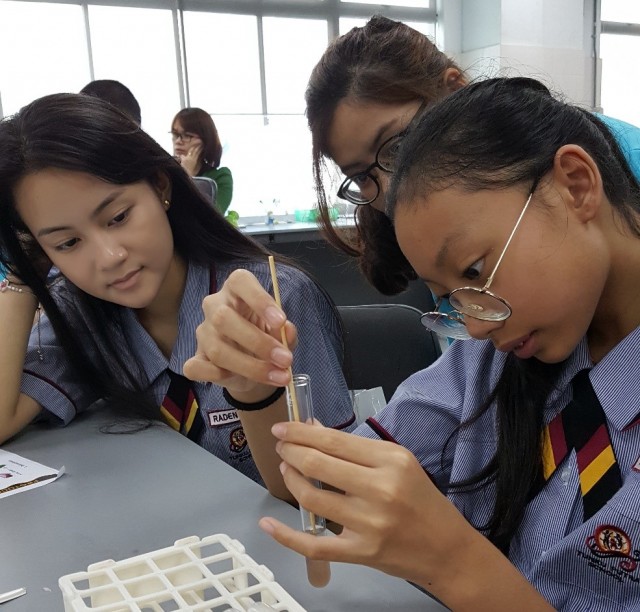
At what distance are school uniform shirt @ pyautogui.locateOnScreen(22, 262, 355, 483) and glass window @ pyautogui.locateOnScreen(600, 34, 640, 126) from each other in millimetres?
6374

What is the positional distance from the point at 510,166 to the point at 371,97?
0.66 meters

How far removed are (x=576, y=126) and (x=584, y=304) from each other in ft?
0.75

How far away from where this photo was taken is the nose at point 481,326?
778mm

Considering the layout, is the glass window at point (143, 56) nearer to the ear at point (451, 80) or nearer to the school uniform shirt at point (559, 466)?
the ear at point (451, 80)

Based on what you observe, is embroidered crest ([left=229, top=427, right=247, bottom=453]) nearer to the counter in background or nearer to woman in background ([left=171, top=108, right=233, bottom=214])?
the counter in background

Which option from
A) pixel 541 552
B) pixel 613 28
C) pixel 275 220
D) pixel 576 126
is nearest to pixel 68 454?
pixel 541 552

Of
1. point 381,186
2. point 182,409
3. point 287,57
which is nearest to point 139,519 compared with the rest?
point 182,409

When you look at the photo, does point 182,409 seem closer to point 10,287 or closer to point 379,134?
point 10,287

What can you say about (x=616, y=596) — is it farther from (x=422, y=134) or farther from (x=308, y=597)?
(x=422, y=134)

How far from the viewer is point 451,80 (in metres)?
1.38

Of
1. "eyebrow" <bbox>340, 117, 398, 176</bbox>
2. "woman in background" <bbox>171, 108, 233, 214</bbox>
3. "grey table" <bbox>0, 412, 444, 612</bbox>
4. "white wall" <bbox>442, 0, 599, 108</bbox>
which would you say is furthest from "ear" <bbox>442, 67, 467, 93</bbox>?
"white wall" <bbox>442, 0, 599, 108</bbox>

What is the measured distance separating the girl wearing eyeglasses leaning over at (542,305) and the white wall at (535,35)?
5619 millimetres

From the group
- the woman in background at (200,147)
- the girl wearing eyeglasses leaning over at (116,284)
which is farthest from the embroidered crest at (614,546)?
the woman in background at (200,147)

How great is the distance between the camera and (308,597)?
26.0 inches
